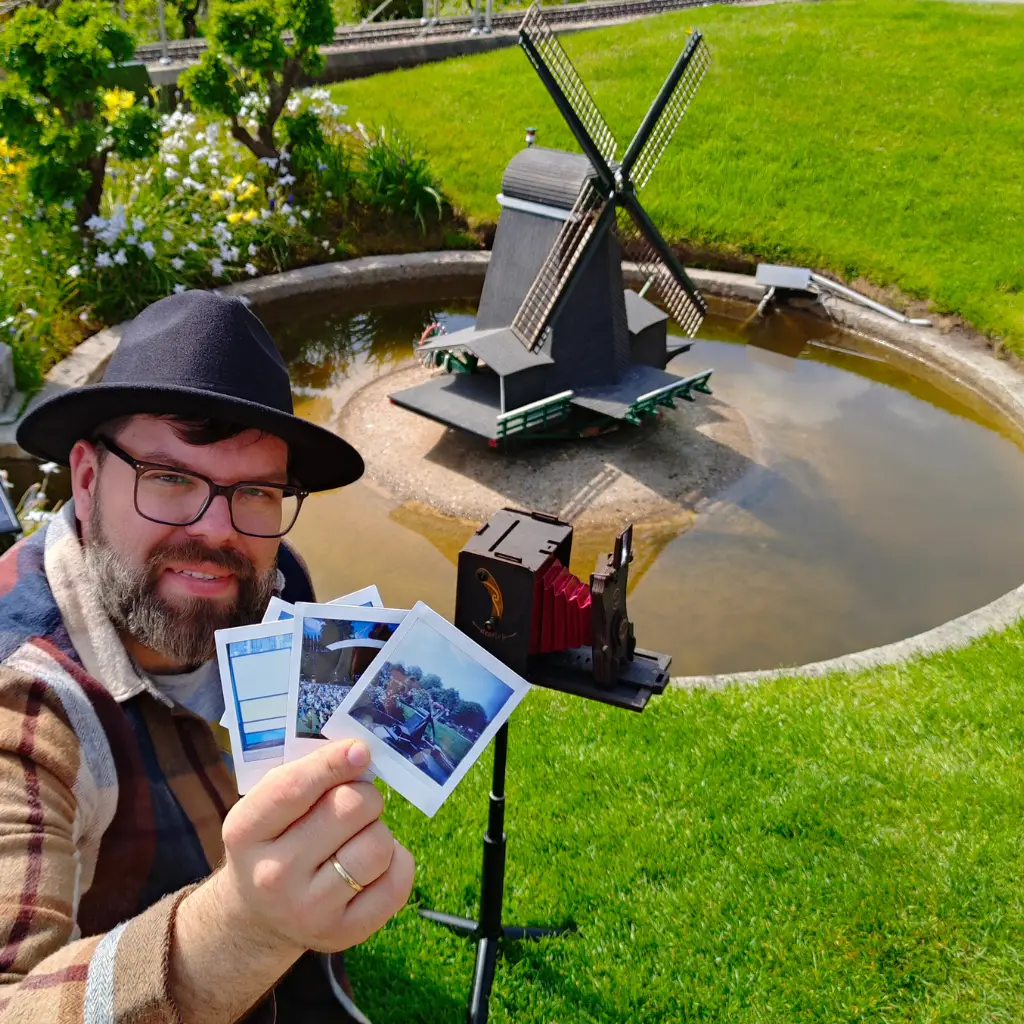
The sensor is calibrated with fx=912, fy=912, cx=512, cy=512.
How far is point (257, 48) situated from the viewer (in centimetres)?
1051

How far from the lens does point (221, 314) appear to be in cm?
222

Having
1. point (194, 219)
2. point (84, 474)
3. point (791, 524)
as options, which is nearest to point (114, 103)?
point (194, 219)

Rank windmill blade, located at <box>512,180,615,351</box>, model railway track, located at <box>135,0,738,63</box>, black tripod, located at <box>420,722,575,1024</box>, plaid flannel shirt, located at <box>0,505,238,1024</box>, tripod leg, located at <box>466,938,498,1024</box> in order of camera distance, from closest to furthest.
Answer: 1. plaid flannel shirt, located at <box>0,505,238,1024</box>
2. black tripod, located at <box>420,722,575,1024</box>
3. tripod leg, located at <box>466,938,498,1024</box>
4. windmill blade, located at <box>512,180,615,351</box>
5. model railway track, located at <box>135,0,738,63</box>

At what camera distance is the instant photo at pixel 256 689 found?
176cm

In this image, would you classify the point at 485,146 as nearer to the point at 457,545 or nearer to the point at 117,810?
the point at 457,545

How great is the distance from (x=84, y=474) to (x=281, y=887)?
1.23m

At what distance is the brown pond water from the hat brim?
454 centimetres

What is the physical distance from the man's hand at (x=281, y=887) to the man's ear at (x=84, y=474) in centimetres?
107

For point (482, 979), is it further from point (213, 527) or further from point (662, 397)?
point (662, 397)

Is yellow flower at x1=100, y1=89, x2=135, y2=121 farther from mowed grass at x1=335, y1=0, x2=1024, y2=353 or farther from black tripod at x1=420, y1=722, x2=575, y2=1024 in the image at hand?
black tripod at x1=420, y1=722, x2=575, y2=1024

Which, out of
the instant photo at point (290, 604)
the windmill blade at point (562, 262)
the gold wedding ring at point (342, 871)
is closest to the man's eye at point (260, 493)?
the instant photo at point (290, 604)

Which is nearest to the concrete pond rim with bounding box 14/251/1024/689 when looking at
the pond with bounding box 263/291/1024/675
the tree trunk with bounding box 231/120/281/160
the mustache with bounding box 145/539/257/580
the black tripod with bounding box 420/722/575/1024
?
the pond with bounding box 263/291/1024/675

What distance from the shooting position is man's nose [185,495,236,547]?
207 centimetres

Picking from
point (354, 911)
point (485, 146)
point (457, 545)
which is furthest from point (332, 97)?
point (354, 911)
